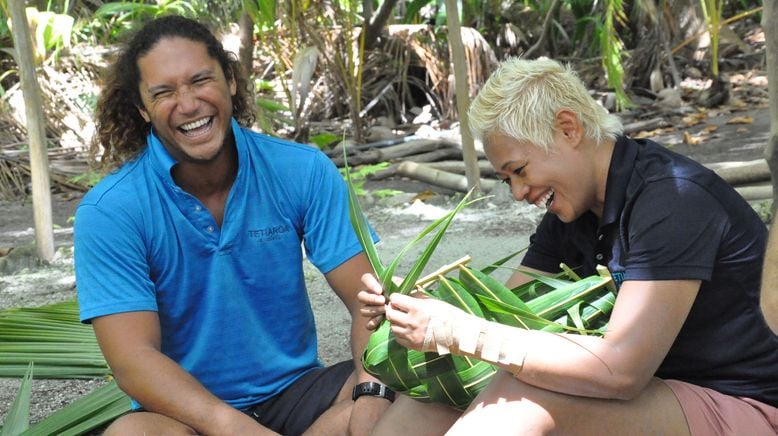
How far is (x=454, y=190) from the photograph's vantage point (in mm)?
6871

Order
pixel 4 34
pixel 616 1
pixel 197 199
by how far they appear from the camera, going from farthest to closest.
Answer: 1. pixel 4 34
2. pixel 616 1
3. pixel 197 199

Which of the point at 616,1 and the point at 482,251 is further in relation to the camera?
the point at 616,1

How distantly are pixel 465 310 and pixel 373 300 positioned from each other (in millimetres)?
194

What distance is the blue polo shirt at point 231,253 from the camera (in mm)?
2496

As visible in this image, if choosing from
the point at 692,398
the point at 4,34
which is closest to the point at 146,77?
the point at 692,398

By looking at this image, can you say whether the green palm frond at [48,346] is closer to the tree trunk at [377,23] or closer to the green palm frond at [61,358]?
the green palm frond at [61,358]

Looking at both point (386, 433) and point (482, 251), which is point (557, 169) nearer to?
point (386, 433)

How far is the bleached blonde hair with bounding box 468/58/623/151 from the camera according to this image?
207cm

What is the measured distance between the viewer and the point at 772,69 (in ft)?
11.8

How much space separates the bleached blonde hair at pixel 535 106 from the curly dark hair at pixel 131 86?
0.91 metres

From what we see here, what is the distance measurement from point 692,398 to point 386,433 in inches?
26.2

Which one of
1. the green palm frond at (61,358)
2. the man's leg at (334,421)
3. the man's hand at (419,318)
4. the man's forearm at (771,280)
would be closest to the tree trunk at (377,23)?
the green palm frond at (61,358)

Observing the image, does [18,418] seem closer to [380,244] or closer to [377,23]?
[380,244]

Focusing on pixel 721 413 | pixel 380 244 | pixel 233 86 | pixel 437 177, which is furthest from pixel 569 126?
pixel 437 177
